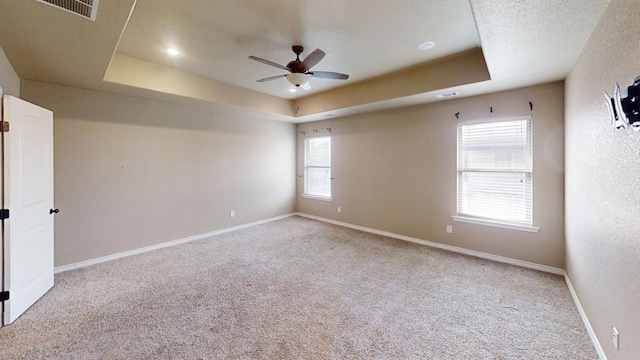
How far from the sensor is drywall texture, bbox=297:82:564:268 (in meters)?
3.29

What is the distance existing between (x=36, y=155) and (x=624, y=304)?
505cm

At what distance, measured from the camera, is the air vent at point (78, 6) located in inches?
65.0

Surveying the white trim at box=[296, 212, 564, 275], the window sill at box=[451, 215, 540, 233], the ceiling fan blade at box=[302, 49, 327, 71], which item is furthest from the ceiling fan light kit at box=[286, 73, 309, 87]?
the white trim at box=[296, 212, 564, 275]

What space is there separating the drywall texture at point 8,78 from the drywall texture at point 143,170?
0.26 metres

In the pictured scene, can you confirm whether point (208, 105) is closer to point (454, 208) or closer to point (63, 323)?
point (63, 323)

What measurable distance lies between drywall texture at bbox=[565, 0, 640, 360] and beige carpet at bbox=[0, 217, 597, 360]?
49 centimetres

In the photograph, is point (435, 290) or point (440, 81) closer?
point (435, 290)

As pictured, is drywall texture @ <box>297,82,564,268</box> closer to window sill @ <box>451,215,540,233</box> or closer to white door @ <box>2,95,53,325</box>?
window sill @ <box>451,215,540,233</box>

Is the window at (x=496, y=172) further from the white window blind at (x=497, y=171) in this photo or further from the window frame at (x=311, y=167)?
the window frame at (x=311, y=167)

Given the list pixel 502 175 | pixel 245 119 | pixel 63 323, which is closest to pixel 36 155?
pixel 63 323

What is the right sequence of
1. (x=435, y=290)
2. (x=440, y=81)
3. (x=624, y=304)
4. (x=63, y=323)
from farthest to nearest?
(x=440, y=81) → (x=435, y=290) → (x=63, y=323) → (x=624, y=304)

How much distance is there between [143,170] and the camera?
4.13 metres

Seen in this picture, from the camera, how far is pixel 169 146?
4.41 meters

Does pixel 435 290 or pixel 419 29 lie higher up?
pixel 419 29
